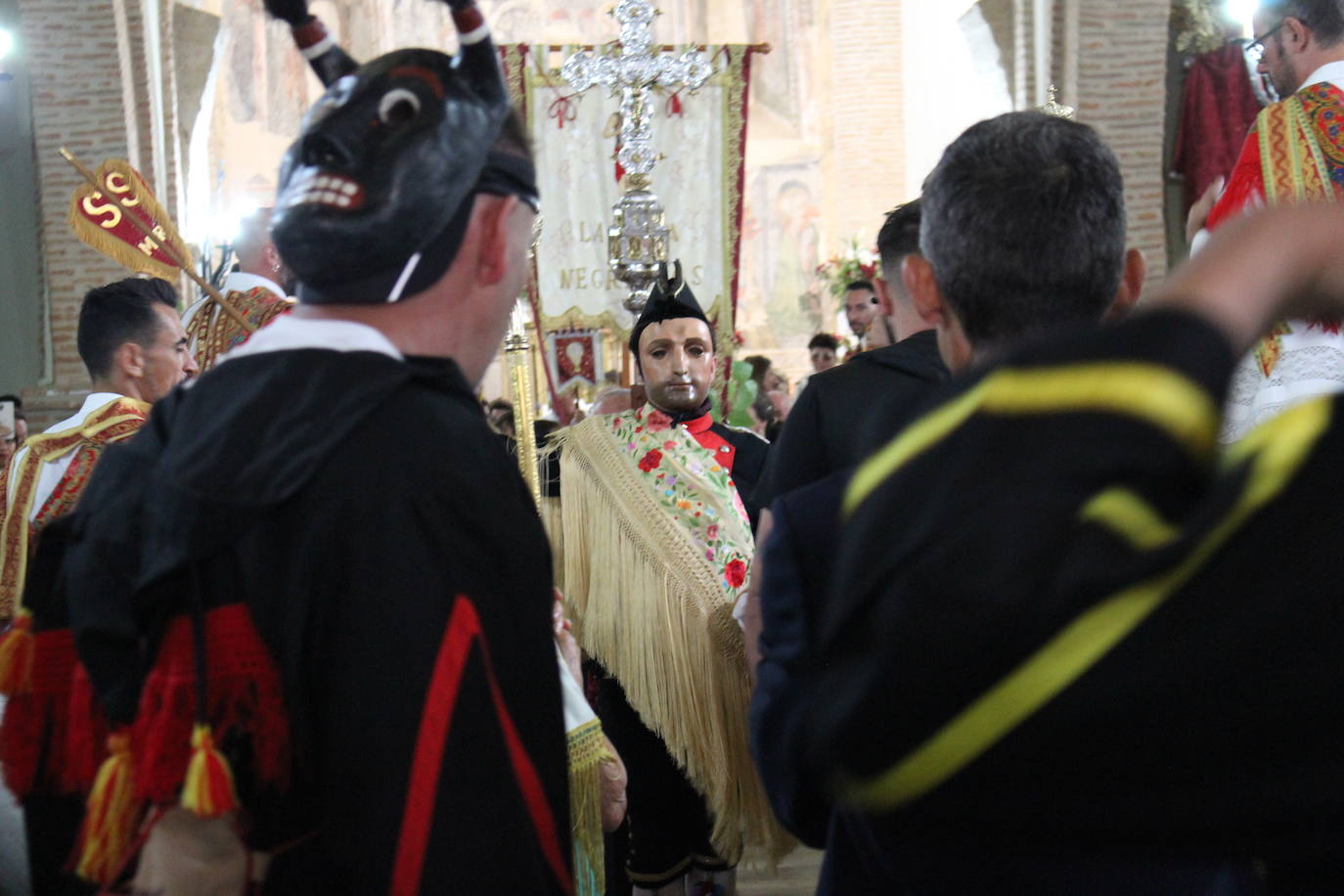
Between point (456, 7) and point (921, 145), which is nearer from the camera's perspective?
point (456, 7)

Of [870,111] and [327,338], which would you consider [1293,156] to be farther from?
[870,111]

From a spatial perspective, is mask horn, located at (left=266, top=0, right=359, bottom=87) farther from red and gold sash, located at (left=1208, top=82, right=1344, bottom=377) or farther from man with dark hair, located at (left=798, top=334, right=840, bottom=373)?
man with dark hair, located at (left=798, top=334, right=840, bottom=373)

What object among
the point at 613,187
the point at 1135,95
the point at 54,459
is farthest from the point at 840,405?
the point at 613,187

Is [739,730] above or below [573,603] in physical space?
below

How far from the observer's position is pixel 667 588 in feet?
13.0

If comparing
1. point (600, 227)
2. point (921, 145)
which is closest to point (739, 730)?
point (600, 227)

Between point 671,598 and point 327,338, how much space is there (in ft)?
8.79

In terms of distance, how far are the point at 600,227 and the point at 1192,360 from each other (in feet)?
32.2

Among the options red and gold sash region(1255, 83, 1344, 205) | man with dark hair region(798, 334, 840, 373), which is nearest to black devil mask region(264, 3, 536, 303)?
red and gold sash region(1255, 83, 1344, 205)

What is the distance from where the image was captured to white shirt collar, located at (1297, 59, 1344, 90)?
3.10 m

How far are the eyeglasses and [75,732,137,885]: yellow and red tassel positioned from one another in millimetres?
3120

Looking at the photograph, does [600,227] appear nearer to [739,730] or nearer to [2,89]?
[2,89]

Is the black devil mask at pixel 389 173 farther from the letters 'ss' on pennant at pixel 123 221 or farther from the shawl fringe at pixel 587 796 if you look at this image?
the letters 'ss' on pennant at pixel 123 221

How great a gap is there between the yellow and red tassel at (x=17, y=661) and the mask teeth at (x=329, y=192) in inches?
23.0
